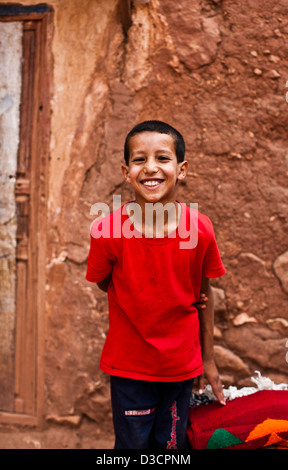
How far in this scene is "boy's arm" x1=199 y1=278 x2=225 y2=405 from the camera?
5.35 feet

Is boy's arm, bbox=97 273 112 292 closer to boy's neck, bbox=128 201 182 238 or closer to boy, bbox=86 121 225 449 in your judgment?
boy, bbox=86 121 225 449

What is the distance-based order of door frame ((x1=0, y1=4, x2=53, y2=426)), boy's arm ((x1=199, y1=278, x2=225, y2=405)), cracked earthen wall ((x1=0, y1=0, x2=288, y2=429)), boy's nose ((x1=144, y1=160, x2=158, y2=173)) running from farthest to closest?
door frame ((x1=0, y1=4, x2=53, y2=426))
cracked earthen wall ((x1=0, y1=0, x2=288, y2=429))
boy's arm ((x1=199, y1=278, x2=225, y2=405))
boy's nose ((x1=144, y1=160, x2=158, y2=173))

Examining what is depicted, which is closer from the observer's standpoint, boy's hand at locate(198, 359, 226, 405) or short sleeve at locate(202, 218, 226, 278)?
short sleeve at locate(202, 218, 226, 278)

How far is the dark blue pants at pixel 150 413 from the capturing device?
1497mm

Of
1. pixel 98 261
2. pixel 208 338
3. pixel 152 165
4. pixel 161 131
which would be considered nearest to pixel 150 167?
pixel 152 165

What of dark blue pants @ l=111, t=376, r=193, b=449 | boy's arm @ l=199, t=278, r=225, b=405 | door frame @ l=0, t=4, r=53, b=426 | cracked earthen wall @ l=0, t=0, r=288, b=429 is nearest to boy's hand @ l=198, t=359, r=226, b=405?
boy's arm @ l=199, t=278, r=225, b=405

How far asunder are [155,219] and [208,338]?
528 millimetres

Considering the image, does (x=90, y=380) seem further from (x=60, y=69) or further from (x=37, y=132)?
(x=60, y=69)

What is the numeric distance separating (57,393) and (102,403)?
24 cm

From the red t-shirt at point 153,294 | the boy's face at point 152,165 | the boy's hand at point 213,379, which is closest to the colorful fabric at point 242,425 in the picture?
the boy's hand at point 213,379

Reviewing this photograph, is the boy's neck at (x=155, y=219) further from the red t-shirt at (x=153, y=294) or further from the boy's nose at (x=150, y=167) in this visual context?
the boy's nose at (x=150, y=167)

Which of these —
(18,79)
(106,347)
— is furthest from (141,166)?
(18,79)

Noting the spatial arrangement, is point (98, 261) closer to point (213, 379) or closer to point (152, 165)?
point (152, 165)

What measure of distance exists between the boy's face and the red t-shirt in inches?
5.7
